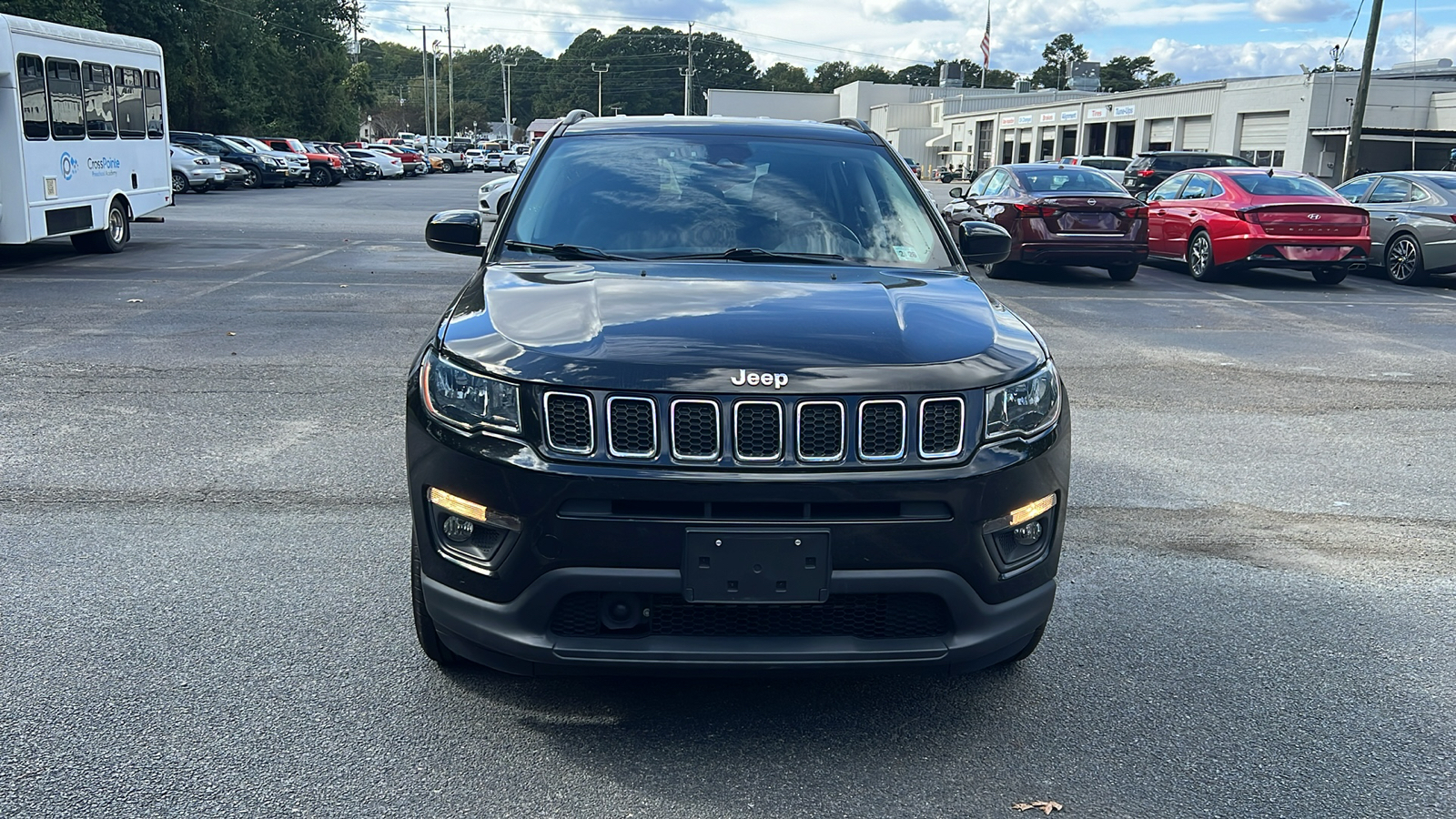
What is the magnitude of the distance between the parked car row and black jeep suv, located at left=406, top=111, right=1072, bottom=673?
12164mm

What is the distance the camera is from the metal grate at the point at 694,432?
9.54 feet

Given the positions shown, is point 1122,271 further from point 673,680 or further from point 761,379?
point 761,379

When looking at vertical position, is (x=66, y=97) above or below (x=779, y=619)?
above

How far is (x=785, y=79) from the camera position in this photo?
16275 centimetres

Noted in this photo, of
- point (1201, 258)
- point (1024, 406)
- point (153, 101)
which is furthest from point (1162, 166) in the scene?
point (1024, 406)

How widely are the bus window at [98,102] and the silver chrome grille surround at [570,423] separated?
1537 cm

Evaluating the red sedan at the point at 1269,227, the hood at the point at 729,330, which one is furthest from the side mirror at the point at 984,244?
the red sedan at the point at 1269,227

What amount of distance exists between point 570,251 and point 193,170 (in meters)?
35.5

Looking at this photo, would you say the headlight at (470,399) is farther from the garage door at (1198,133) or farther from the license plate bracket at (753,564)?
the garage door at (1198,133)

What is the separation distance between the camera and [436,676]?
364cm

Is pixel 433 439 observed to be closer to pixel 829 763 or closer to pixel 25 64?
pixel 829 763

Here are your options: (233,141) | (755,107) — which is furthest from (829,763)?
(755,107)

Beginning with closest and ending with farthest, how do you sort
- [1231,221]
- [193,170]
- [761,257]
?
1. [761,257]
2. [1231,221]
3. [193,170]

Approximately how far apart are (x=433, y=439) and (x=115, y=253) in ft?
51.2
